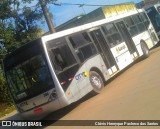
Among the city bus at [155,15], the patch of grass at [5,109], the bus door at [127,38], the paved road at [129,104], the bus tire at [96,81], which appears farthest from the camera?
the city bus at [155,15]

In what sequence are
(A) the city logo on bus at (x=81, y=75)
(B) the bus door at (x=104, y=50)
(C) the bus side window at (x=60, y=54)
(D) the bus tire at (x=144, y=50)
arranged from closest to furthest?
(C) the bus side window at (x=60, y=54) → (A) the city logo on bus at (x=81, y=75) → (B) the bus door at (x=104, y=50) → (D) the bus tire at (x=144, y=50)

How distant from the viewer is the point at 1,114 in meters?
18.8

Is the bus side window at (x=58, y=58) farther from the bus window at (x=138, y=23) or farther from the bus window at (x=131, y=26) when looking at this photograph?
→ the bus window at (x=138, y=23)

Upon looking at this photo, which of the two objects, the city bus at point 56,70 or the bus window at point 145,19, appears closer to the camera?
the city bus at point 56,70

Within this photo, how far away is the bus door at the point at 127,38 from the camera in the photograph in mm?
15727

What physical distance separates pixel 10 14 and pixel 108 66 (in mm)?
24322

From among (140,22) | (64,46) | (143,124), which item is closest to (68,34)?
(64,46)

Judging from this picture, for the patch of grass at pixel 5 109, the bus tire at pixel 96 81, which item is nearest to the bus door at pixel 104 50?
the bus tire at pixel 96 81

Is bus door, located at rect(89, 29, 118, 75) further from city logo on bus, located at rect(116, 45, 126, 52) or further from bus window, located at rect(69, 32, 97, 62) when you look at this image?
city logo on bus, located at rect(116, 45, 126, 52)

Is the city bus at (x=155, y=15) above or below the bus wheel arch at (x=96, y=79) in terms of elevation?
above

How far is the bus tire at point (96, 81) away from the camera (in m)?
11.6

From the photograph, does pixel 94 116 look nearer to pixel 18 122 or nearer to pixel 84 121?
pixel 84 121

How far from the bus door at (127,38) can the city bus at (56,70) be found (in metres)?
2.66

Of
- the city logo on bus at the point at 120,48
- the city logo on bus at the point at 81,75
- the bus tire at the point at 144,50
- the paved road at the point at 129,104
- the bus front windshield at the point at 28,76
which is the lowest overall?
the paved road at the point at 129,104
